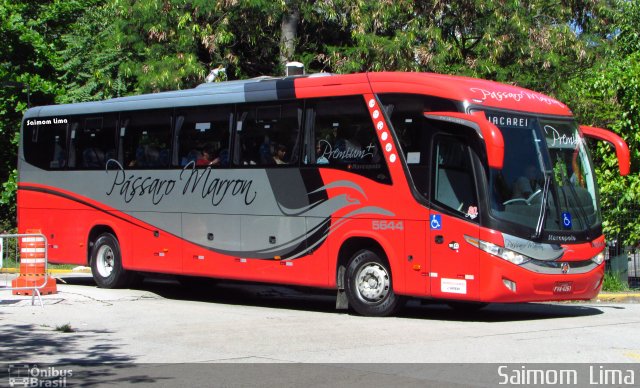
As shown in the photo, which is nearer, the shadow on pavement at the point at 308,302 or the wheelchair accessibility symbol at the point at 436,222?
the wheelchair accessibility symbol at the point at 436,222

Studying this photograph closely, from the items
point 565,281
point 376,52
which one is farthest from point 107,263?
point 565,281

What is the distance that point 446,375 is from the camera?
9.68 meters

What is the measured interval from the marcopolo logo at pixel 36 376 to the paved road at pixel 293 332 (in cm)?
52

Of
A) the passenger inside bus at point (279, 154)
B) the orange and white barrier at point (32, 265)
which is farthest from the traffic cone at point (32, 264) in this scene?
the passenger inside bus at point (279, 154)

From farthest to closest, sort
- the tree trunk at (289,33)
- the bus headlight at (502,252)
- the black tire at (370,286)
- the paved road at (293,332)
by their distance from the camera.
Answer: the tree trunk at (289,33)
the black tire at (370,286)
the bus headlight at (502,252)
the paved road at (293,332)

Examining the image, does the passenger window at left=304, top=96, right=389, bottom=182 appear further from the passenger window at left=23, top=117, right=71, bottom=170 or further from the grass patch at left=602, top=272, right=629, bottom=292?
the grass patch at left=602, top=272, right=629, bottom=292

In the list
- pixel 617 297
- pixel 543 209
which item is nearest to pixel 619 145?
pixel 543 209

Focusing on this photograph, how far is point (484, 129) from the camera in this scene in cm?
1343

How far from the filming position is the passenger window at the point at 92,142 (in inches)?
785

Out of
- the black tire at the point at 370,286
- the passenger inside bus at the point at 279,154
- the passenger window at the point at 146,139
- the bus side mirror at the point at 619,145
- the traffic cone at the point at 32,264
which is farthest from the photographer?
the passenger window at the point at 146,139

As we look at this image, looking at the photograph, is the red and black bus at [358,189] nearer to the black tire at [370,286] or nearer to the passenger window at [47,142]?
the black tire at [370,286]

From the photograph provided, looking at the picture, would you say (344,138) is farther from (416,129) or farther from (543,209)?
(543,209)

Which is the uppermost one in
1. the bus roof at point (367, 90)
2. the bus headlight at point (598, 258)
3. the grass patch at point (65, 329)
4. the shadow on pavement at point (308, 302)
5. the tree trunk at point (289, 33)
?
the tree trunk at point (289, 33)

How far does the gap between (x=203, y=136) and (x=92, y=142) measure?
3407 millimetres
